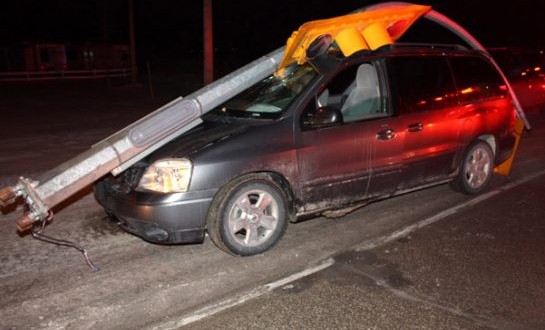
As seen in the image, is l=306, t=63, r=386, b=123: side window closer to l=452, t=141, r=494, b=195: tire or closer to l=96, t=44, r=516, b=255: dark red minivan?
l=96, t=44, r=516, b=255: dark red minivan

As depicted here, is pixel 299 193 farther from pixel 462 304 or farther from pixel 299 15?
pixel 299 15

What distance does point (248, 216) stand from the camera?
4.60 m

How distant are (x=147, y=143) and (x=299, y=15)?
44.1 m

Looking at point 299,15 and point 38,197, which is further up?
point 299,15

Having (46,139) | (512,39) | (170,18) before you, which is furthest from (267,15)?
(46,139)

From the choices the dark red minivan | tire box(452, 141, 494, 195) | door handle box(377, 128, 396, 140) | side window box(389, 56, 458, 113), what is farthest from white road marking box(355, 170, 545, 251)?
side window box(389, 56, 458, 113)

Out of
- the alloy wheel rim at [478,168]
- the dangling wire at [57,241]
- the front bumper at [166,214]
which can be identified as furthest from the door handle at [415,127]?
the dangling wire at [57,241]

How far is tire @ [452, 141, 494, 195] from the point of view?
20.9 ft

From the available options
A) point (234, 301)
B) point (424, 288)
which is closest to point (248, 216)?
point (234, 301)

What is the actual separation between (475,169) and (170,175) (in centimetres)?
408

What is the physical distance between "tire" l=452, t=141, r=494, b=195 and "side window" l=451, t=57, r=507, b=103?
24.3 inches

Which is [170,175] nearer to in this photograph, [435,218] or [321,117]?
[321,117]

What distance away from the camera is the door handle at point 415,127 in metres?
5.49

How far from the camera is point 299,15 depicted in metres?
46.3
